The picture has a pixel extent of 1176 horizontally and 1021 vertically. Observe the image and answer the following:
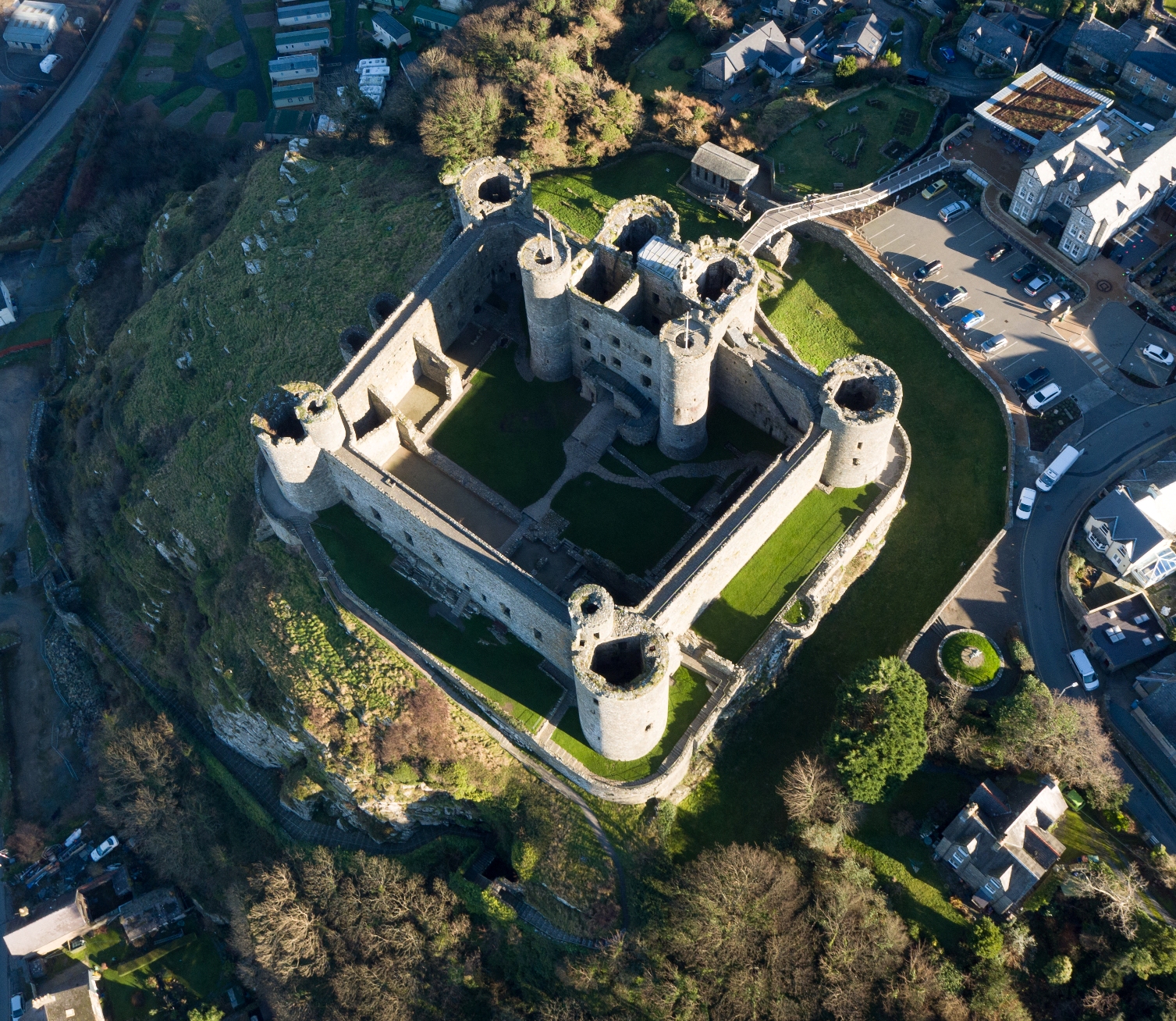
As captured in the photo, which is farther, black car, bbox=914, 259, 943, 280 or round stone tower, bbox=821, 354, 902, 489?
black car, bbox=914, 259, 943, 280

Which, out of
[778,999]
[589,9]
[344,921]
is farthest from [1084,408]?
[344,921]

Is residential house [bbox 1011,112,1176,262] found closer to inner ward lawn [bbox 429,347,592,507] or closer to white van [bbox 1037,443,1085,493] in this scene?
white van [bbox 1037,443,1085,493]

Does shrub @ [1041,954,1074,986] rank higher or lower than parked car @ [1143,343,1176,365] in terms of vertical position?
lower

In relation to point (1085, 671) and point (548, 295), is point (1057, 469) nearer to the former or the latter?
point (1085, 671)

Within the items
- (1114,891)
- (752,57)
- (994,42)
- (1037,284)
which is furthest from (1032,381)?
(752,57)

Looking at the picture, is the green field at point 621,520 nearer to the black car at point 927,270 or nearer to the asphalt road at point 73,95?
the black car at point 927,270

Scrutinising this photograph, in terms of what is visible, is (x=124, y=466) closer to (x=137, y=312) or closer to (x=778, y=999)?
(x=137, y=312)

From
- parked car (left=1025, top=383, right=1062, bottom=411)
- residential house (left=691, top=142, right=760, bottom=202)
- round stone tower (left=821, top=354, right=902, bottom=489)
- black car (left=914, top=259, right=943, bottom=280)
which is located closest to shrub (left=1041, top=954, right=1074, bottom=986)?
round stone tower (left=821, top=354, right=902, bottom=489)
